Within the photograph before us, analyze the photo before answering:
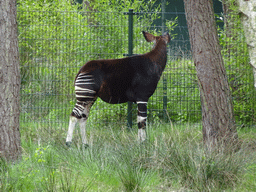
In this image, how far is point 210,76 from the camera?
4.29m

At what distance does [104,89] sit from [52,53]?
1772mm

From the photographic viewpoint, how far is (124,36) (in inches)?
245

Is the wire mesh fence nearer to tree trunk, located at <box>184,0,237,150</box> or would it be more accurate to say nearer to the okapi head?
the okapi head

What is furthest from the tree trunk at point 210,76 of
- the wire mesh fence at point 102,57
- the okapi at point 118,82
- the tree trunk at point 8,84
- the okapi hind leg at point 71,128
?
the tree trunk at point 8,84

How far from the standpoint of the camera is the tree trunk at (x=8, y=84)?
3826 mm

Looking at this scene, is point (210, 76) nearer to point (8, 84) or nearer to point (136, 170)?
point (136, 170)

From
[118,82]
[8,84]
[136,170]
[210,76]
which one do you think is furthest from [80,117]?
[210,76]

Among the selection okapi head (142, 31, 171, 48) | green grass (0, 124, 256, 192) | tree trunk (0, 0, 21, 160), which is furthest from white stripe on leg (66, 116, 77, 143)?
okapi head (142, 31, 171, 48)

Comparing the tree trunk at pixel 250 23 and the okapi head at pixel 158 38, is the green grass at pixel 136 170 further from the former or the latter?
the okapi head at pixel 158 38

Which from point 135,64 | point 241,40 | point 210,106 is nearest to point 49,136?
point 135,64

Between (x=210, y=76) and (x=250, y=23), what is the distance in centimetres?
95

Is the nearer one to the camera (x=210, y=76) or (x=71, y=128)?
(x=210, y=76)

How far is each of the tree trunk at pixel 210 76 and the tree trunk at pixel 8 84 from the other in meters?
2.41

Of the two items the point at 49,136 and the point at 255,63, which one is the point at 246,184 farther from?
the point at 49,136
